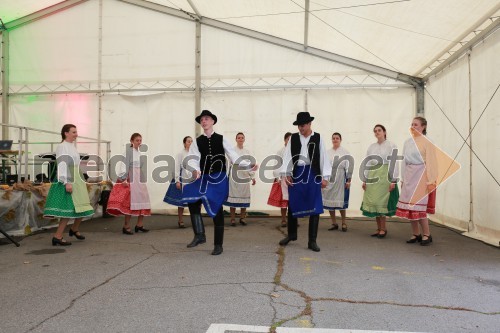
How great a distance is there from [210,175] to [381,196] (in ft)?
8.90

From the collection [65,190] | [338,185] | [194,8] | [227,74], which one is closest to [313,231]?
[338,185]

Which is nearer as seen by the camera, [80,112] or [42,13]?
[80,112]

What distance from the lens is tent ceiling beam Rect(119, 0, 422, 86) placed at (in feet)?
26.9

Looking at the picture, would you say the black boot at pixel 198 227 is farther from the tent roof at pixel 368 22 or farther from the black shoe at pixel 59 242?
the tent roof at pixel 368 22

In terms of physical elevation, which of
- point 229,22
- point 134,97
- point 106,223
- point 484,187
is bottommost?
point 106,223

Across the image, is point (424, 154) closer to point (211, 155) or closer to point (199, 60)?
point (211, 155)

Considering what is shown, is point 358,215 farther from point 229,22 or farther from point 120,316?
point 120,316

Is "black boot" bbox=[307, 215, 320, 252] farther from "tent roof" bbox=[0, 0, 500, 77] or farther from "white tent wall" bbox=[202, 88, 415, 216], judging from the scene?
"white tent wall" bbox=[202, 88, 415, 216]

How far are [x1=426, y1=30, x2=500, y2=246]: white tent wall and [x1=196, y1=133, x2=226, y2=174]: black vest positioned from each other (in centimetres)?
364

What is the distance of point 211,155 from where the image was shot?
4.54 meters

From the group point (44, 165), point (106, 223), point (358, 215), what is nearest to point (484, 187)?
point (358, 215)

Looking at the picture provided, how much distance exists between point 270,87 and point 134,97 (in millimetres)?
3108

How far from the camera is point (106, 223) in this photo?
7453 millimetres

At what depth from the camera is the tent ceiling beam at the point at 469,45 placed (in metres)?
5.18
